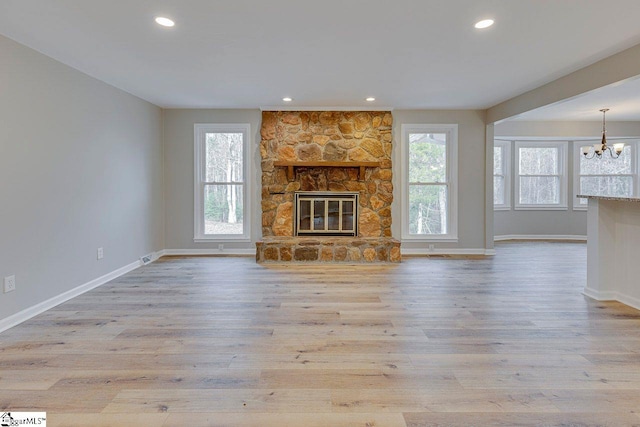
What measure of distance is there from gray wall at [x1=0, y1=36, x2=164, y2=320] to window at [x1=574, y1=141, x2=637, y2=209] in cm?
863

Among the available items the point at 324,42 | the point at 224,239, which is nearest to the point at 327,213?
the point at 224,239

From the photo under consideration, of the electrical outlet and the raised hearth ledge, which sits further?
the raised hearth ledge

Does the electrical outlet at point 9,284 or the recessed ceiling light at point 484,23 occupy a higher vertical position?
the recessed ceiling light at point 484,23

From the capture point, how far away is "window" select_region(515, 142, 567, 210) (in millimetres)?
7629

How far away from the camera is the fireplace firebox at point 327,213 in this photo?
19.0 ft

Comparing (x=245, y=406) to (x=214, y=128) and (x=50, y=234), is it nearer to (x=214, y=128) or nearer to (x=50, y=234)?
(x=50, y=234)

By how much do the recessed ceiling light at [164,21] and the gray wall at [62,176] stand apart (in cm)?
137

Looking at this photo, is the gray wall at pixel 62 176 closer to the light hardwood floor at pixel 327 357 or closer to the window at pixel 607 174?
the light hardwood floor at pixel 327 357

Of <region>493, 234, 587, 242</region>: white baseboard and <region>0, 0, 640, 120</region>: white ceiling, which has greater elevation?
<region>0, 0, 640, 120</region>: white ceiling

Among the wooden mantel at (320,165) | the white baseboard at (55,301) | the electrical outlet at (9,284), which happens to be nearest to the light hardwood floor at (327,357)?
the white baseboard at (55,301)

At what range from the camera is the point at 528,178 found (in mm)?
7723

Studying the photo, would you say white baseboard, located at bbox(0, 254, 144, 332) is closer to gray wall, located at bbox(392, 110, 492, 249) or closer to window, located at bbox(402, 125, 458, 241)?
gray wall, located at bbox(392, 110, 492, 249)

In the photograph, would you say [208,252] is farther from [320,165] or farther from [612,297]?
[612,297]

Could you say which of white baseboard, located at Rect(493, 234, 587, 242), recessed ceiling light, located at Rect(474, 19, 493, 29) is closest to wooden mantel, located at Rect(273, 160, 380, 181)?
recessed ceiling light, located at Rect(474, 19, 493, 29)
